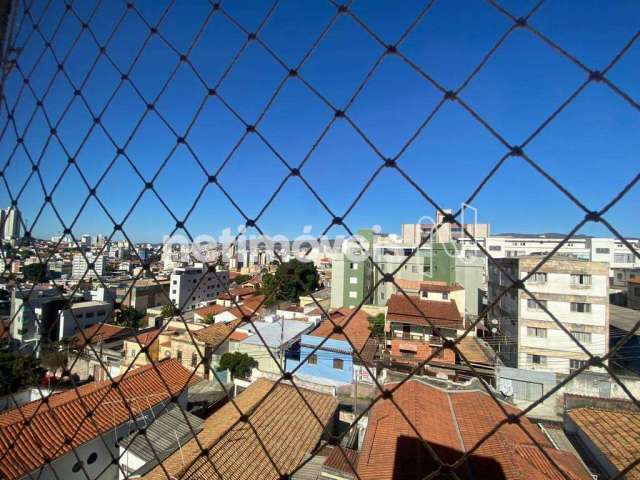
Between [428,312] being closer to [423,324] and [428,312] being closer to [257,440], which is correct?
[423,324]

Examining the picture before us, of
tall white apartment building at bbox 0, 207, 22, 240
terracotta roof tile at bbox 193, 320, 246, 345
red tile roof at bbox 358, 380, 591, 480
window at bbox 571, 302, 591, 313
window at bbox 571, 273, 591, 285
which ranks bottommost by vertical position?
terracotta roof tile at bbox 193, 320, 246, 345

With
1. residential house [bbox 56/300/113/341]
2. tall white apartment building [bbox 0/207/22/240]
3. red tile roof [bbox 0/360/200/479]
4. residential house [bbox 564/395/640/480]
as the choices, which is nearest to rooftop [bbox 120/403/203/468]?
red tile roof [bbox 0/360/200/479]

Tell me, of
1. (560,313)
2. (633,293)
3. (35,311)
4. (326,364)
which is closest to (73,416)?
(35,311)

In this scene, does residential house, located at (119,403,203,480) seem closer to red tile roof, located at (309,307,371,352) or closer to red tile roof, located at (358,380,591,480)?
red tile roof, located at (358,380,591,480)

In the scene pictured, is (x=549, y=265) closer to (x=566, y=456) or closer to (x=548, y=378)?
(x=548, y=378)

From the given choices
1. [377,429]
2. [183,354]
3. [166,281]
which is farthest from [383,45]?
[166,281]

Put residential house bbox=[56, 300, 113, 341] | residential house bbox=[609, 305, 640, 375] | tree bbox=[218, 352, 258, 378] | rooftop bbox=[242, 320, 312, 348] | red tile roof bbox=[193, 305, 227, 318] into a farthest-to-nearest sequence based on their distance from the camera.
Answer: red tile roof bbox=[193, 305, 227, 318] < residential house bbox=[56, 300, 113, 341] < rooftop bbox=[242, 320, 312, 348] < tree bbox=[218, 352, 258, 378] < residential house bbox=[609, 305, 640, 375]
